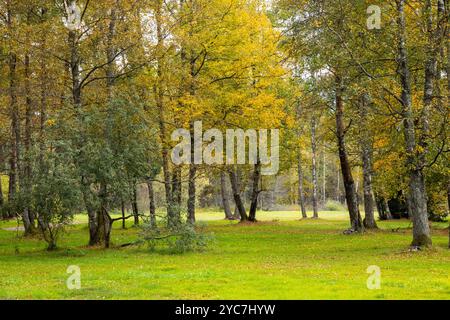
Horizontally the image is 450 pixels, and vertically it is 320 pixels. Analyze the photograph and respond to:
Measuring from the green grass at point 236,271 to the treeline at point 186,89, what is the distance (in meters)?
1.75

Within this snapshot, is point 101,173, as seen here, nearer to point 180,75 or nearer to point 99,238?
point 99,238

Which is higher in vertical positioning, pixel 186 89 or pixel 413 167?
pixel 186 89

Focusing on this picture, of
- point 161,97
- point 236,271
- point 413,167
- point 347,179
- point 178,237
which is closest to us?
point 236,271

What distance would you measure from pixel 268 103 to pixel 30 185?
14.6 meters

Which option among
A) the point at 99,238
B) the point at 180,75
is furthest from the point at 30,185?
the point at 180,75

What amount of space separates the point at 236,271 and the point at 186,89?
16348 millimetres

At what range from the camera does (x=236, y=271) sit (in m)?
15.9

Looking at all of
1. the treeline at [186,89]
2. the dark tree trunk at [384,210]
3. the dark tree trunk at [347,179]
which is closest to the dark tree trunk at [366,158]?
the treeline at [186,89]

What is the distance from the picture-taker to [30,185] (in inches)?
823

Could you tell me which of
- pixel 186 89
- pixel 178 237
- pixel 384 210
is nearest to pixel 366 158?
pixel 186 89

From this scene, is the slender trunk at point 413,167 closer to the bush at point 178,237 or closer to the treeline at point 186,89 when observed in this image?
the treeline at point 186,89

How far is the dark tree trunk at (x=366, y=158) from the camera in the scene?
2328cm

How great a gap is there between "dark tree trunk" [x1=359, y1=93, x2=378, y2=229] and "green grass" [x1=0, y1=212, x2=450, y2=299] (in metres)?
4.38

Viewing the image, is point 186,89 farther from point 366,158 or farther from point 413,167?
point 413,167
